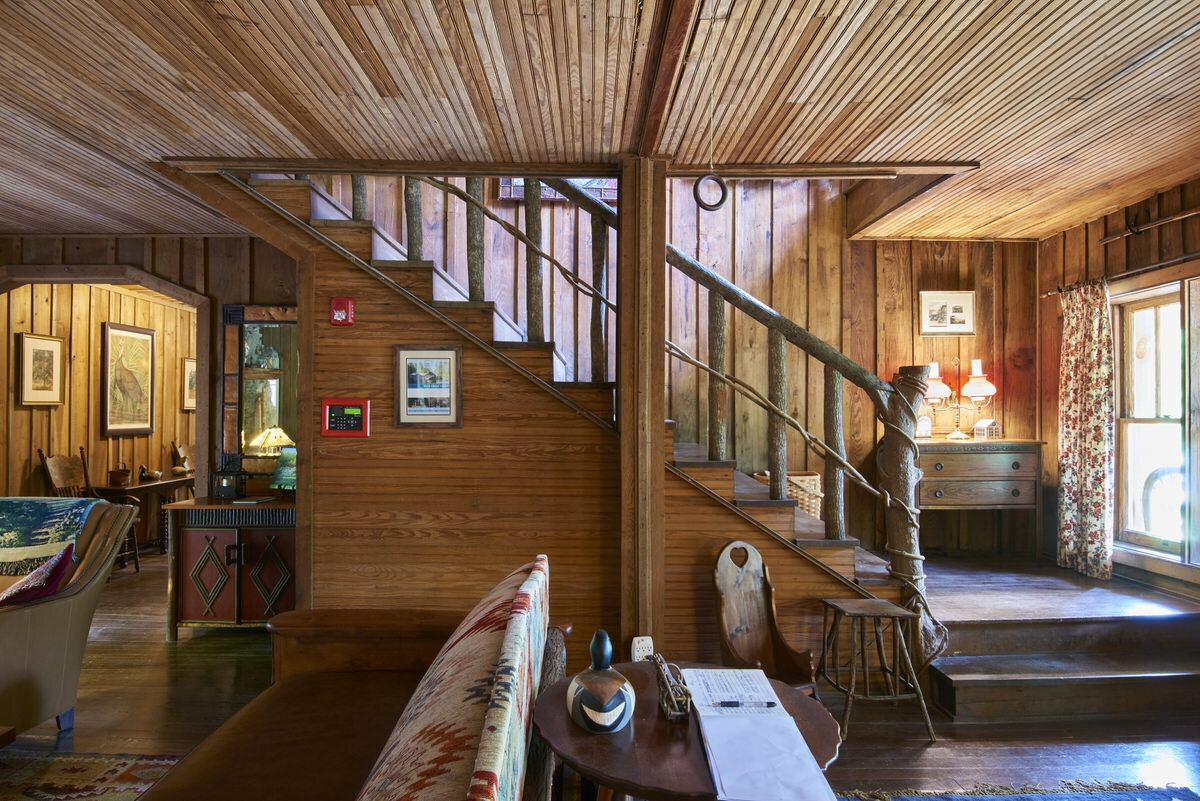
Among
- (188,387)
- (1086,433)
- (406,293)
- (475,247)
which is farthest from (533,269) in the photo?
(188,387)

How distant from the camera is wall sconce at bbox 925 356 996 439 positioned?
16.7 ft

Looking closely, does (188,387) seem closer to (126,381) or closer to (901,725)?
(126,381)

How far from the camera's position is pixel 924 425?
521 cm

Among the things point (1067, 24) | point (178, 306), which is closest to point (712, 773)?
point (1067, 24)

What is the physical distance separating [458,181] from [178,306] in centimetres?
509

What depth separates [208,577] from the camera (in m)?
4.34

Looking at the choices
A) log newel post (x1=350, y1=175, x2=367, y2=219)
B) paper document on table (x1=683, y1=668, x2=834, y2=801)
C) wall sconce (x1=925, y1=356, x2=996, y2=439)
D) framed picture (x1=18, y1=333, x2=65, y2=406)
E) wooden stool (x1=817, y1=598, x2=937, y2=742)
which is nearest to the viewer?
paper document on table (x1=683, y1=668, x2=834, y2=801)

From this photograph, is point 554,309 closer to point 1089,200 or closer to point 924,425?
point 924,425

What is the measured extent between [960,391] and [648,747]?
459cm

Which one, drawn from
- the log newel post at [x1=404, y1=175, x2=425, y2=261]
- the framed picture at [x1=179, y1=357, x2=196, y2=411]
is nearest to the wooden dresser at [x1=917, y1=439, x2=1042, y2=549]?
the log newel post at [x1=404, y1=175, x2=425, y2=261]

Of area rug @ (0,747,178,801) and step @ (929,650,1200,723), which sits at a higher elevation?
step @ (929,650,1200,723)

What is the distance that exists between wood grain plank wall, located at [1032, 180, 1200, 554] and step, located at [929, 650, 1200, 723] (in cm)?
189

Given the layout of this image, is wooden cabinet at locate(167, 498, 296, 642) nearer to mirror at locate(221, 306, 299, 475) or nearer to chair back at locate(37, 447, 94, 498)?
mirror at locate(221, 306, 299, 475)

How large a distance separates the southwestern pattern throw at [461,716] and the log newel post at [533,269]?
6.70ft
